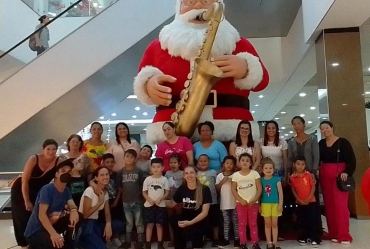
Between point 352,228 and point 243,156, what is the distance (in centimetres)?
175

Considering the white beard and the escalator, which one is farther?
the escalator

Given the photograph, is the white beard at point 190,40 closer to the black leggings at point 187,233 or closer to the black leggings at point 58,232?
the black leggings at point 187,233

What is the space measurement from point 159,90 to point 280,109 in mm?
9572

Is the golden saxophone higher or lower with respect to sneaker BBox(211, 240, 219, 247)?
higher

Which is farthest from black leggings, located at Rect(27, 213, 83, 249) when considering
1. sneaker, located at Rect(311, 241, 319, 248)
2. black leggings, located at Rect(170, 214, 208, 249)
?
sneaker, located at Rect(311, 241, 319, 248)

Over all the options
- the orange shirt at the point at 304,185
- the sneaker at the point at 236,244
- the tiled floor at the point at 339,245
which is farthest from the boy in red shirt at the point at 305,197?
the sneaker at the point at 236,244

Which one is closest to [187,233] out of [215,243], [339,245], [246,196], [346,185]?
[215,243]

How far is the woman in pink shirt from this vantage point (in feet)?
11.8

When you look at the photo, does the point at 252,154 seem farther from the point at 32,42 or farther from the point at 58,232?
the point at 32,42

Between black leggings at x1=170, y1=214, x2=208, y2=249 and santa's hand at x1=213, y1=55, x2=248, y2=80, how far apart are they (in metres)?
1.33

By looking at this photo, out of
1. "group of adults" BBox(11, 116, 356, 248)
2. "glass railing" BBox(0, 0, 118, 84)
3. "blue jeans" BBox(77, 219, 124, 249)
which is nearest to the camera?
"blue jeans" BBox(77, 219, 124, 249)

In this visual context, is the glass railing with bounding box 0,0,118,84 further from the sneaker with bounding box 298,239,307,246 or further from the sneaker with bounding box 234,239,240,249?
the sneaker with bounding box 298,239,307,246

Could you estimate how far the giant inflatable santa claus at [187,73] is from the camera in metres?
3.75

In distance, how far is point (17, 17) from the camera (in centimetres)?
830
